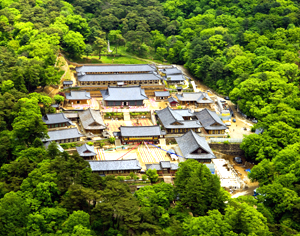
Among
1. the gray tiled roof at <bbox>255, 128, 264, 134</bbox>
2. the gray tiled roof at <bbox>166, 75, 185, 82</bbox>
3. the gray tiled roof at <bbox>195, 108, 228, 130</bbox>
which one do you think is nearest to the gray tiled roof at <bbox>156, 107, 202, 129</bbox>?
the gray tiled roof at <bbox>195, 108, 228, 130</bbox>

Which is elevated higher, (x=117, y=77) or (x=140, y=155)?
(x=117, y=77)

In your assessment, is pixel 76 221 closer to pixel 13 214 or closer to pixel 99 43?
pixel 13 214

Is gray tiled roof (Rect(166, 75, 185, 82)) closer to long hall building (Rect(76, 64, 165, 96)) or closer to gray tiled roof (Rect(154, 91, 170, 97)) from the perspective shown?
long hall building (Rect(76, 64, 165, 96))

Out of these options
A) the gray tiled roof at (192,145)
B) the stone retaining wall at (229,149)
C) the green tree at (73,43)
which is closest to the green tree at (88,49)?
the green tree at (73,43)

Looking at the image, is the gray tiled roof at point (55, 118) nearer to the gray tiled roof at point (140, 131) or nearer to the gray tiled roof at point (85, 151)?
the gray tiled roof at point (85, 151)

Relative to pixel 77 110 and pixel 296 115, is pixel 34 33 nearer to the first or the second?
pixel 77 110

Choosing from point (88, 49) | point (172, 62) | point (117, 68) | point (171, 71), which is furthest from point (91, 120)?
point (172, 62)
